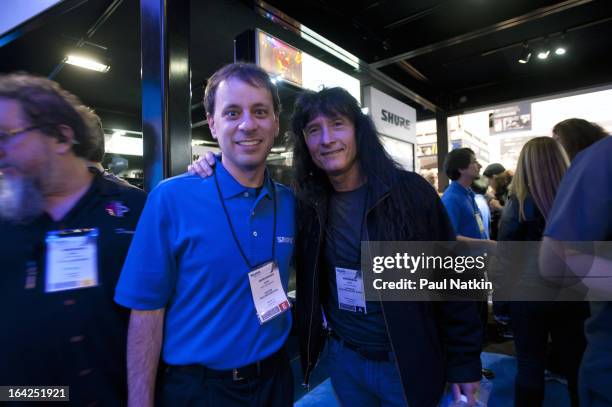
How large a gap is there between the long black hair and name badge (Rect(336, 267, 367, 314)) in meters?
0.23

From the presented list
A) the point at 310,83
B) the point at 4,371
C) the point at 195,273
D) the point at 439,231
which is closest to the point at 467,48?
the point at 310,83

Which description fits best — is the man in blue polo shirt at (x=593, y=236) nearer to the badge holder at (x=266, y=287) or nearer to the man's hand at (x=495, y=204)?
the badge holder at (x=266, y=287)

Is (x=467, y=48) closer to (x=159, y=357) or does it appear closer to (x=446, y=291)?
(x=446, y=291)

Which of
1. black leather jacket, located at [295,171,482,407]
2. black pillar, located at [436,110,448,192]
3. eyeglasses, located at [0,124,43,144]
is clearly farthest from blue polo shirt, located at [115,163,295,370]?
black pillar, located at [436,110,448,192]

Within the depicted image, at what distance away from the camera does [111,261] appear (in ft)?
3.31

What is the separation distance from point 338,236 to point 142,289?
0.72 meters

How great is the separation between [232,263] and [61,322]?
21.1 inches

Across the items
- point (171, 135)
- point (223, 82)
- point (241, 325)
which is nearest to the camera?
point (241, 325)

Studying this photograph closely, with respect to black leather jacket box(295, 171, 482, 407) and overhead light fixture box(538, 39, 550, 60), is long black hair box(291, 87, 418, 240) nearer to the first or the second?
black leather jacket box(295, 171, 482, 407)

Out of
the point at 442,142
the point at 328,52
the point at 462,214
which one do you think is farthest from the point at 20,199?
the point at 442,142

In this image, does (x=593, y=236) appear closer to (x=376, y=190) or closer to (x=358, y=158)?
(x=376, y=190)

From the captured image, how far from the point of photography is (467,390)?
1075 mm

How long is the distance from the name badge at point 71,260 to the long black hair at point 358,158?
31.1 inches

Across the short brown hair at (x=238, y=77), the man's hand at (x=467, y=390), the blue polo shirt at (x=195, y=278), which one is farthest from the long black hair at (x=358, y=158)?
the man's hand at (x=467, y=390)
